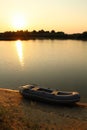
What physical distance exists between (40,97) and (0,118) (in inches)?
488

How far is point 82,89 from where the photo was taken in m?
29.2

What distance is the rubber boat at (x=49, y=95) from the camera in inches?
900

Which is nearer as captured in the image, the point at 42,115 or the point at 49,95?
the point at 42,115

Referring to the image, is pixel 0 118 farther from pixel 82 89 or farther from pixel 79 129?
pixel 82 89

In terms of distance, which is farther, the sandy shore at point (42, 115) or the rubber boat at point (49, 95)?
the rubber boat at point (49, 95)

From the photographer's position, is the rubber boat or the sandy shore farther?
the rubber boat

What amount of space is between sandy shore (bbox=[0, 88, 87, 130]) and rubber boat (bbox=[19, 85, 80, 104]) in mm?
537

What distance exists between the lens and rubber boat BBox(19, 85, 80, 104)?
2286cm

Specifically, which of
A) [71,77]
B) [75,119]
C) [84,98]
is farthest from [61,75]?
[75,119]

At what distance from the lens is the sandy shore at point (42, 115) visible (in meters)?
14.0

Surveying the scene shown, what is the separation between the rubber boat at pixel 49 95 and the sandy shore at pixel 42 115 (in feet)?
1.76

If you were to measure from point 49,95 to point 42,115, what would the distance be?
5060mm

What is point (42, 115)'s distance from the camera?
1856 cm

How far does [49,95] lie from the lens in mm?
23500
